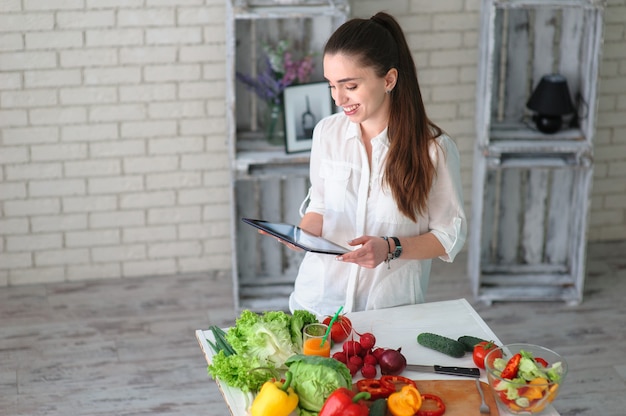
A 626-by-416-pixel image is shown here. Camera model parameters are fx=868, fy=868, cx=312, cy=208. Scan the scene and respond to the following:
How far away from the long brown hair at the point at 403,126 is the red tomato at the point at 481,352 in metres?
0.53

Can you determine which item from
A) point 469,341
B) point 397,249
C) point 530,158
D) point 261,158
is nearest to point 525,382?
point 469,341

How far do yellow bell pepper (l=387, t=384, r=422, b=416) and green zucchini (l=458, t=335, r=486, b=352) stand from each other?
0.42 m

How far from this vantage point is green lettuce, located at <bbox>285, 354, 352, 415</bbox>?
2.21 metres

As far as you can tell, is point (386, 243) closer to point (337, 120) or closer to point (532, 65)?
point (337, 120)

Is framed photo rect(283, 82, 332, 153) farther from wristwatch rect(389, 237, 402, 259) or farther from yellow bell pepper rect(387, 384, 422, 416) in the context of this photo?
yellow bell pepper rect(387, 384, 422, 416)

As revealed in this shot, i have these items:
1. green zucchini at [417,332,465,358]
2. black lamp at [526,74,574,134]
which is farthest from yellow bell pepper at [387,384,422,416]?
black lamp at [526,74,574,134]

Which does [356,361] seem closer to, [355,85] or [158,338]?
[355,85]

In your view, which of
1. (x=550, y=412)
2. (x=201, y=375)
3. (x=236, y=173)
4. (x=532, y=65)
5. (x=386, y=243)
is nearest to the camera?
(x=550, y=412)

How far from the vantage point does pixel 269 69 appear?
4605mm

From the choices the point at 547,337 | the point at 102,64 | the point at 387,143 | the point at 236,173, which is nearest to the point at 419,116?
the point at 387,143

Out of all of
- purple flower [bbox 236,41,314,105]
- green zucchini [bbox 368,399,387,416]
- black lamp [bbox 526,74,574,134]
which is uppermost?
purple flower [bbox 236,41,314,105]

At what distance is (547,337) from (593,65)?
1.44 metres

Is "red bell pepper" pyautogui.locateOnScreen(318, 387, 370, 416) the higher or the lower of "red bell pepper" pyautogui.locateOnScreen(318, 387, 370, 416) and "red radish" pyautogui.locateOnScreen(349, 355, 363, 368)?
the higher

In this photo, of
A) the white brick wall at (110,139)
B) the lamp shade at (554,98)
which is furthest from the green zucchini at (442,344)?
the white brick wall at (110,139)
